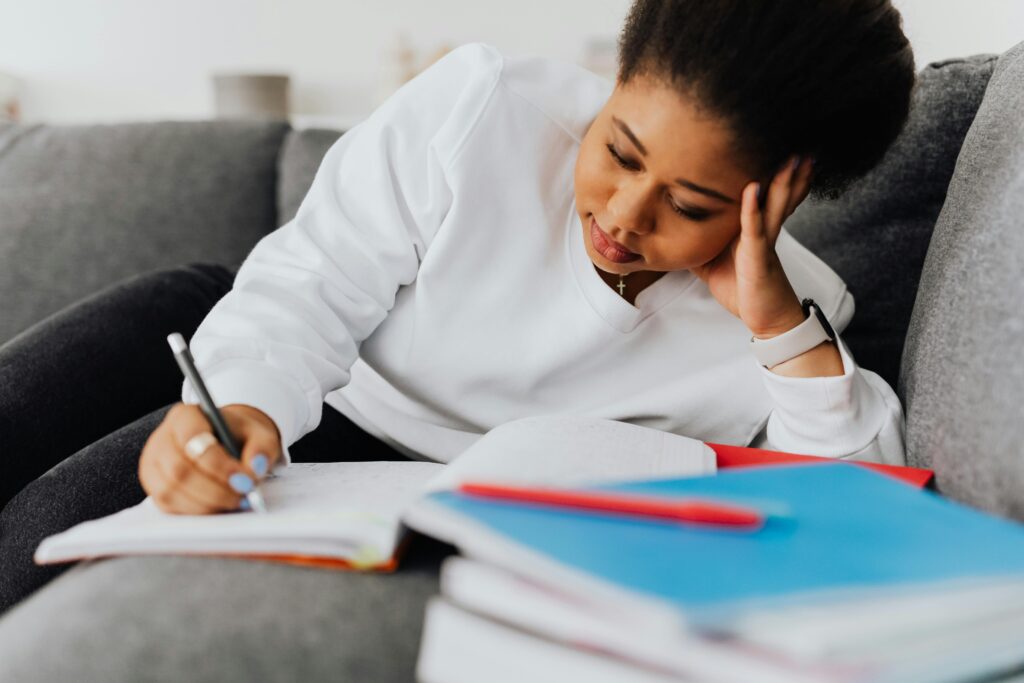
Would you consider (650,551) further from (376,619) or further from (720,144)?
(720,144)

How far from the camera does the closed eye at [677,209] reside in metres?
0.77

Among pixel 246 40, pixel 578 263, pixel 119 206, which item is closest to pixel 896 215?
pixel 578 263

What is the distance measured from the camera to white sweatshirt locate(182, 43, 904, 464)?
86cm

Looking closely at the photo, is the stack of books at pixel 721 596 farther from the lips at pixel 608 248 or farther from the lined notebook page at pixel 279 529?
the lips at pixel 608 248

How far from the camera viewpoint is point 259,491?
0.62 m

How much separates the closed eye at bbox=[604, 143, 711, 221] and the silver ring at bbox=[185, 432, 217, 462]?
0.40 meters

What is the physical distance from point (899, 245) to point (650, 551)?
0.87 meters

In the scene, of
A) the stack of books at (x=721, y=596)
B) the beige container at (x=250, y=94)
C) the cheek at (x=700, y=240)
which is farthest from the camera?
the beige container at (x=250, y=94)

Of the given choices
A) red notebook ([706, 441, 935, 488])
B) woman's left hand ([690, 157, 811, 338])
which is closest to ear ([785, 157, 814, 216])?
woman's left hand ([690, 157, 811, 338])

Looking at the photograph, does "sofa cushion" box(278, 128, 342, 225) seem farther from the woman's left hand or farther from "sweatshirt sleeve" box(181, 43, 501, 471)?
the woman's left hand

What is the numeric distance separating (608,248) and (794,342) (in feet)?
0.70

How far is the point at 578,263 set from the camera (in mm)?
940

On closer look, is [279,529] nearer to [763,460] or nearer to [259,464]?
[259,464]

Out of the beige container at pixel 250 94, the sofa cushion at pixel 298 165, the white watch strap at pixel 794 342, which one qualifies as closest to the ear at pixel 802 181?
the white watch strap at pixel 794 342
